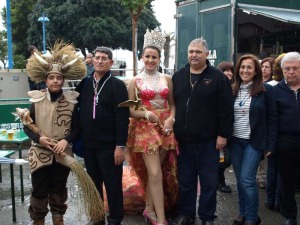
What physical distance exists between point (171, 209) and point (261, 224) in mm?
970

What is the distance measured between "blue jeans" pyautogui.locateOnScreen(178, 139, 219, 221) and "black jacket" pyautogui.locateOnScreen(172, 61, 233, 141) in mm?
122

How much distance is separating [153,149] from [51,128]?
3.19ft

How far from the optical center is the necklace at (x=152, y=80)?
152 inches

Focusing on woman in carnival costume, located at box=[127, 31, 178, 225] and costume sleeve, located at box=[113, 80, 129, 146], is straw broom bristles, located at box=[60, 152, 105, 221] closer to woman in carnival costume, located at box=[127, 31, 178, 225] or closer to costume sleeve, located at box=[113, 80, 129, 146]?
costume sleeve, located at box=[113, 80, 129, 146]

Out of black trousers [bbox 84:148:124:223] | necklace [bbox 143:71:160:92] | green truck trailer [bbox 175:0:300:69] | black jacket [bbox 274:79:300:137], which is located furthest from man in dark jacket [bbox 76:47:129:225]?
green truck trailer [bbox 175:0:300:69]

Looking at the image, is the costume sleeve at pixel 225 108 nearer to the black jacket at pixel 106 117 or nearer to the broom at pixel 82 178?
the black jacket at pixel 106 117

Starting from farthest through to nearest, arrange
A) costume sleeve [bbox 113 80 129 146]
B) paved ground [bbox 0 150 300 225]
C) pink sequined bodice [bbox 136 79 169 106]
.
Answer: paved ground [bbox 0 150 300 225] < pink sequined bodice [bbox 136 79 169 106] < costume sleeve [bbox 113 80 129 146]

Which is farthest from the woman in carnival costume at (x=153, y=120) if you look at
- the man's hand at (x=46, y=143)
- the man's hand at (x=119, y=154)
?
the man's hand at (x=46, y=143)

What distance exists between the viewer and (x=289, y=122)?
372cm

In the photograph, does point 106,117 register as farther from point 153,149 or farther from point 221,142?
point 221,142

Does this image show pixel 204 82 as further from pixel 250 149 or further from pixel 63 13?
pixel 63 13

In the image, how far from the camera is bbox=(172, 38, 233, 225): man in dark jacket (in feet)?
12.1

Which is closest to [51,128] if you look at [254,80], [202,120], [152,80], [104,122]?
[104,122]

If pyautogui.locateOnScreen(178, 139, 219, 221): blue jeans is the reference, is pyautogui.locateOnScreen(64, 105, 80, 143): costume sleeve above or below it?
above
